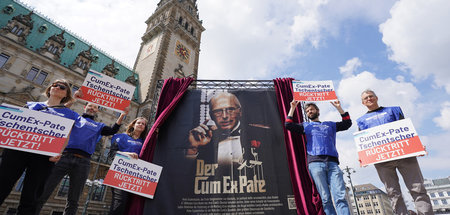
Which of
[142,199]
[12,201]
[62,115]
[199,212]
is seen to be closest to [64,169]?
[62,115]

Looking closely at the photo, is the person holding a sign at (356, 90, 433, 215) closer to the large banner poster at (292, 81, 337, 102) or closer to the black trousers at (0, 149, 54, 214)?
the large banner poster at (292, 81, 337, 102)

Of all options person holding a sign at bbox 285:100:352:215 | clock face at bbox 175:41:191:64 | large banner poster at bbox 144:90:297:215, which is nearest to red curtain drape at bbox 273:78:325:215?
large banner poster at bbox 144:90:297:215

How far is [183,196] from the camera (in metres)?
4.88

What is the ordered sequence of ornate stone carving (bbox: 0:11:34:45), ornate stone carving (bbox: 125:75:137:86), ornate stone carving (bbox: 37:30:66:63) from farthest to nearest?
ornate stone carving (bbox: 125:75:137:86) < ornate stone carving (bbox: 37:30:66:63) < ornate stone carving (bbox: 0:11:34:45)

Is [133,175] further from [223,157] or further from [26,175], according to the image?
[223,157]

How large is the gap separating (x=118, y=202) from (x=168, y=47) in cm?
2447

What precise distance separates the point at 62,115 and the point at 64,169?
95 cm

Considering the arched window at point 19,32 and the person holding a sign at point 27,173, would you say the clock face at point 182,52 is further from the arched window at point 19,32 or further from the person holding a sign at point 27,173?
the person holding a sign at point 27,173

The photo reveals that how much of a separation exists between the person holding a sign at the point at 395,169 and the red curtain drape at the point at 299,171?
139 cm

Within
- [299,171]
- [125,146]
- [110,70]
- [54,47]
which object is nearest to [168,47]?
[110,70]

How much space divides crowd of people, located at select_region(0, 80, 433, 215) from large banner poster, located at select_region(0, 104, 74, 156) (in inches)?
5.2

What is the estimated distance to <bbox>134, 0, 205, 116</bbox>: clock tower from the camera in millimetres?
24125

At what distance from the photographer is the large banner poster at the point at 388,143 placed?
11.7ft

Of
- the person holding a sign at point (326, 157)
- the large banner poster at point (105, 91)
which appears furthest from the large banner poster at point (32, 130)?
the person holding a sign at point (326, 157)
